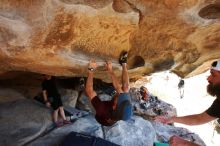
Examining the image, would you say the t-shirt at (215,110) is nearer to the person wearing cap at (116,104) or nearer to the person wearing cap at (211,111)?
the person wearing cap at (211,111)

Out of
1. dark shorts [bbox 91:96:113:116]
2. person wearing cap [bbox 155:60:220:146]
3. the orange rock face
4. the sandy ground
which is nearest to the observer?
person wearing cap [bbox 155:60:220:146]

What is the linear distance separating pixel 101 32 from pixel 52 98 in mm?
2214

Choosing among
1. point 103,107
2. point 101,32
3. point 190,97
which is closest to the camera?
point 101,32

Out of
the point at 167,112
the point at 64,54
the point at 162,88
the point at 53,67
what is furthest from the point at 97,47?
the point at 162,88

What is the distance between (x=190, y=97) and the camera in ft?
52.1

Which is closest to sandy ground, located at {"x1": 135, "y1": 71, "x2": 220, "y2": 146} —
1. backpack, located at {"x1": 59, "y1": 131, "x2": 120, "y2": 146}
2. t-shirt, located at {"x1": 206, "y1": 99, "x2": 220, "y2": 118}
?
backpack, located at {"x1": 59, "y1": 131, "x2": 120, "y2": 146}

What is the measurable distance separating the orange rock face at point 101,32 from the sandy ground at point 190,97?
8065 mm

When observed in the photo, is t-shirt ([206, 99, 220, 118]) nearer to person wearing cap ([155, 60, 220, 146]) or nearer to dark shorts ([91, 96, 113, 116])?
person wearing cap ([155, 60, 220, 146])

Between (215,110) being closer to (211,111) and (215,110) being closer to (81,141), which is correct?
(211,111)

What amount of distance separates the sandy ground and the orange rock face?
806cm

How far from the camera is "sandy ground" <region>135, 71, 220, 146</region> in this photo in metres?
13.8

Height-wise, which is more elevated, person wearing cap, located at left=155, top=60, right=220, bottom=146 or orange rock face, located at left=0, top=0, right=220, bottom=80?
orange rock face, located at left=0, top=0, right=220, bottom=80

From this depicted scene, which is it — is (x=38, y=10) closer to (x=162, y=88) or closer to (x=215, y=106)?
(x=215, y=106)

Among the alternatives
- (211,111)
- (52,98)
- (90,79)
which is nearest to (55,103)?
(52,98)
